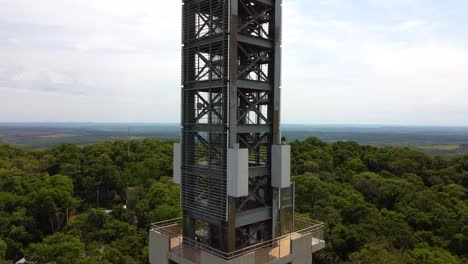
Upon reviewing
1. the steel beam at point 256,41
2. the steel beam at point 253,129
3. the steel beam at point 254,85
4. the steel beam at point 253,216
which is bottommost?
the steel beam at point 253,216

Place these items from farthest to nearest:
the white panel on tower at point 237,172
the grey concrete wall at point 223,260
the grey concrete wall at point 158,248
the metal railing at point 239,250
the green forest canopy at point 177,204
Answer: the green forest canopy at point 177,204
the grey concrete wall at point 158,248
the metal railing at point 239,250
the white panel on tower at point 237,172
the grey concrete wall at point 223,260

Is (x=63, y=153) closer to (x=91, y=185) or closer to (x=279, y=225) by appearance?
(x=91, y=185)

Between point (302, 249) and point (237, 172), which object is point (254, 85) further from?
point (302, 249)

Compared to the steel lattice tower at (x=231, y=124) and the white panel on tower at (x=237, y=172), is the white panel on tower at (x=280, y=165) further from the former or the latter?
the white panel on tower at (x=237, y=172)

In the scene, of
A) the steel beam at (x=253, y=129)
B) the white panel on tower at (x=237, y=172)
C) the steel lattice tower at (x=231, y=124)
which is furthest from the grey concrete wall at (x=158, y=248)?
the steel beam at (x=253, y=129)

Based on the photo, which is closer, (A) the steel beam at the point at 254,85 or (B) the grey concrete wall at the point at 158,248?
(A) the steel beam at the point at 254,85

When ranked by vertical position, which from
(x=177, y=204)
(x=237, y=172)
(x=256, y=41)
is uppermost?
(x=256, y=41)

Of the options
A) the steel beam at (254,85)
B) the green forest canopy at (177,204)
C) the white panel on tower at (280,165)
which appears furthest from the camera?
the green forest canopy at (177,204)

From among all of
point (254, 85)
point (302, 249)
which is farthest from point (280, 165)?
point (302, 249)
